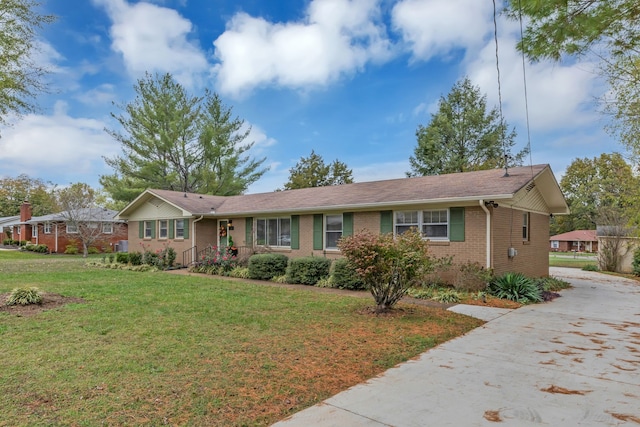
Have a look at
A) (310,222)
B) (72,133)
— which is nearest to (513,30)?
(310,222)

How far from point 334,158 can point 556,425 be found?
1385 inches

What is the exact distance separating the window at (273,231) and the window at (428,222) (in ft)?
16.9

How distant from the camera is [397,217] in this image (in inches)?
490

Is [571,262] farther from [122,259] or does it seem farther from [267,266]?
[122,259]

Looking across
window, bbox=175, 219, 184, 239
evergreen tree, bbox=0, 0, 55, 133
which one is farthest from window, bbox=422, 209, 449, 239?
window, bbox=175, 219, 184, 239

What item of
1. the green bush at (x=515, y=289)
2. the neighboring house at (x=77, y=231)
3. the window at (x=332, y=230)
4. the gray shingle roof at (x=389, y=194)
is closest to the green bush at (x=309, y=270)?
the window at (x=332, y=230)

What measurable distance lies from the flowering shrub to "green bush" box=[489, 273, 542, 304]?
32.1ft

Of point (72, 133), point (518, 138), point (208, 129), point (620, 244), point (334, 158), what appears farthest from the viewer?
point (334, 158)

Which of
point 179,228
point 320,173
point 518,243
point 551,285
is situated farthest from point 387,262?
point 320,173

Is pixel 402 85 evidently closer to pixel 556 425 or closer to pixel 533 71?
pixel 533 71

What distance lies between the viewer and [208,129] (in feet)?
97.2

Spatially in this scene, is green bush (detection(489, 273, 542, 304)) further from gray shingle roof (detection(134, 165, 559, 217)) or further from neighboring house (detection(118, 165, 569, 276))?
gray shingle roof (detection(134, 165, 559, 217))

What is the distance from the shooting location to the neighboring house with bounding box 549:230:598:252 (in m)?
47.2

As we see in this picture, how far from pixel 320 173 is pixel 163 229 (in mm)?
19582
